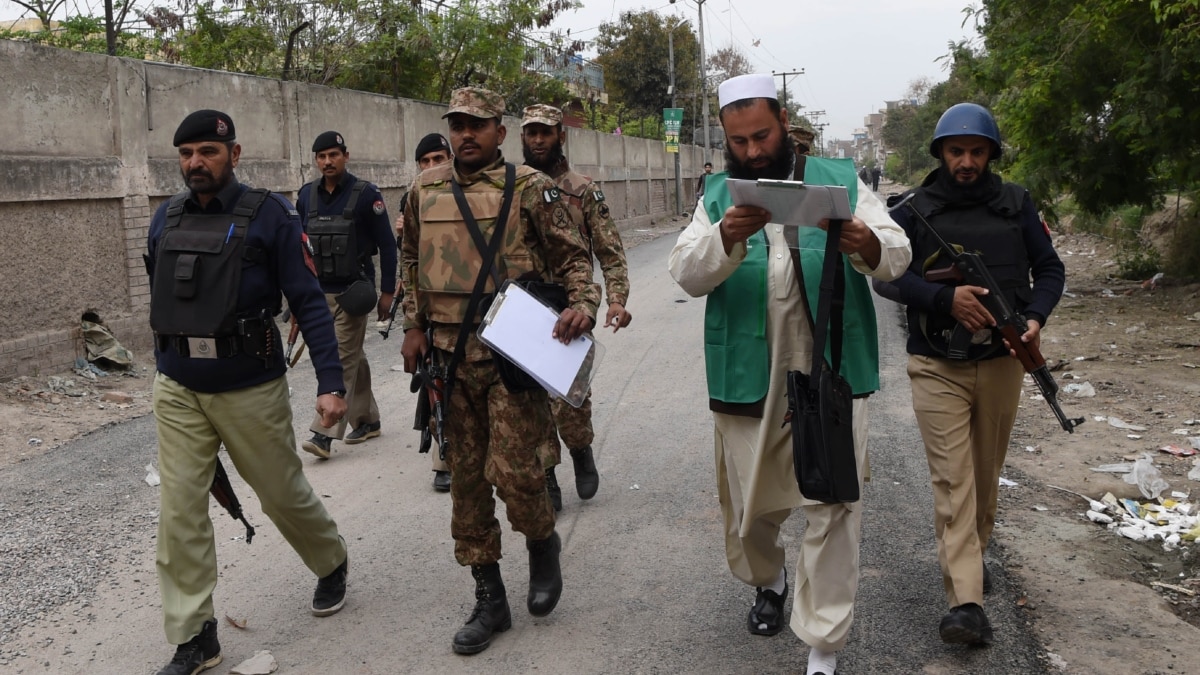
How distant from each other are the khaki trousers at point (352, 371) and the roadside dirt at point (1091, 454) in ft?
6.70

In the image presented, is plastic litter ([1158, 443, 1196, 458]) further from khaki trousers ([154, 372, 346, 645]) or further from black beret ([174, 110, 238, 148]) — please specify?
black beret ([174, 110, 238, 148])

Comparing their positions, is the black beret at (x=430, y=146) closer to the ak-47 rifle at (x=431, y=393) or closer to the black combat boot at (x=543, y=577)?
the ak-47 rifle at (x=431, y=393)

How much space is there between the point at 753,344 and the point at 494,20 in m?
17.1

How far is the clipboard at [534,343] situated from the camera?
3.81 m

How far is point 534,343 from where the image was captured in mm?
3887

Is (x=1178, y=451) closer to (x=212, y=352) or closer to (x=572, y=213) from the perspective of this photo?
(x=572, y=213)

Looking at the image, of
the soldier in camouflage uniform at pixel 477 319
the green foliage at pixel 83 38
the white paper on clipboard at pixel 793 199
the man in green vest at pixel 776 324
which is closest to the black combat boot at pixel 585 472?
the soldier in camouflage uniform at pixel 477 319

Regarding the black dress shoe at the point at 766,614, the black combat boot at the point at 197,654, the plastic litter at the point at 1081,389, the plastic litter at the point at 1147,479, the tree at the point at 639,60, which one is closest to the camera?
the black combat boot at the point at 197,654

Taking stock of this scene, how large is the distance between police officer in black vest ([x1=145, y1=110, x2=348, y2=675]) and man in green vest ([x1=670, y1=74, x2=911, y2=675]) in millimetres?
1423

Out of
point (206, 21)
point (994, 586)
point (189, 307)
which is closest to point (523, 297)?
point (189, 307)

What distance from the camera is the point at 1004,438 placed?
4.22 meters

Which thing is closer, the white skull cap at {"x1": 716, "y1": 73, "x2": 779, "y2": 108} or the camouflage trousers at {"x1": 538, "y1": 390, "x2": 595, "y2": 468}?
the white skull cap at {"x1": 716, "y1": 73, "x2": 779, "y2": 108}

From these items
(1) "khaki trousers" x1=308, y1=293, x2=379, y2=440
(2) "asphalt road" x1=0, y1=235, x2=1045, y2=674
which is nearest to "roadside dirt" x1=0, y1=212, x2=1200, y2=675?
(2) "asphalt road" x1=0, y1=235, x2=1045, y2=674

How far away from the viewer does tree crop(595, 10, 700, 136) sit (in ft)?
159
